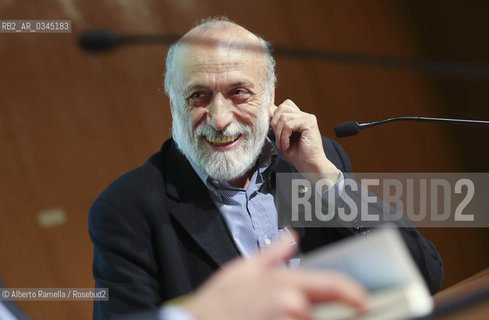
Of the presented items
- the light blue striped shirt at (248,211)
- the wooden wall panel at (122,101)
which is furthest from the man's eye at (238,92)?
the wooden wall panel at (122,101)

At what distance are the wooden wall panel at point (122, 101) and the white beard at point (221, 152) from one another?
931mm

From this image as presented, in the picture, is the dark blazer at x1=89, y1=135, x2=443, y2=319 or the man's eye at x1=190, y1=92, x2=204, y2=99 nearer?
the dark blazer at x1=89, y1=135, x2=443, y2=319

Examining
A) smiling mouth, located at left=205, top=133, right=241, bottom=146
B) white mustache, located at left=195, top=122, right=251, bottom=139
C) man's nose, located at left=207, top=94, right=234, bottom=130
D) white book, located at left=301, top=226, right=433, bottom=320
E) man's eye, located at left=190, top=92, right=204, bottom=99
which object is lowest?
white book, located at left=301, top=226, right=433, bottom=320

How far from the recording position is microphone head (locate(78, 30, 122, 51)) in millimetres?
750

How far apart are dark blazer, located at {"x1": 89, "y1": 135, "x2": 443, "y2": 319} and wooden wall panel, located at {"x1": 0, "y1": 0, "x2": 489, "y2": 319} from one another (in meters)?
0.94

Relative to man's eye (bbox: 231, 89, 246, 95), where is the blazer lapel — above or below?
below

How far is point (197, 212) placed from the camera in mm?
1531

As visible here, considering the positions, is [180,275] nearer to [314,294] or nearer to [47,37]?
[314,294]

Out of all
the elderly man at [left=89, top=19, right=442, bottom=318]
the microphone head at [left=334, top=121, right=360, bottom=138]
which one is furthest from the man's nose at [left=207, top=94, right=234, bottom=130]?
the microphone head at [left=334, top=121, right=360, bottom=138]

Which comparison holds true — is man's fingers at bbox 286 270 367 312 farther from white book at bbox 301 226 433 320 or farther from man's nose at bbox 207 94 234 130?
man's nose at bbox 207 94 234 130

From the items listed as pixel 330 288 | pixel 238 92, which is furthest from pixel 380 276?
pixel 238 92

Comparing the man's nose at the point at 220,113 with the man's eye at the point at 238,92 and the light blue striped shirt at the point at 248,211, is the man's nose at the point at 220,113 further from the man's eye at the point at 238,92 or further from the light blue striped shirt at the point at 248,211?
the light blue striped shirt at the point at 248,211

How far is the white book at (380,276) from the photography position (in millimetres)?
577

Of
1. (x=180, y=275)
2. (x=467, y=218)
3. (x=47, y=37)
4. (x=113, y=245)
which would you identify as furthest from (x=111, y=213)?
(x=467, y=218)
